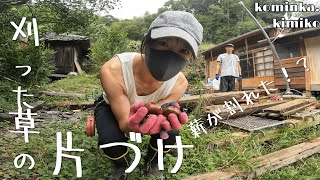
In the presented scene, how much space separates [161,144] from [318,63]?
38.5 feet

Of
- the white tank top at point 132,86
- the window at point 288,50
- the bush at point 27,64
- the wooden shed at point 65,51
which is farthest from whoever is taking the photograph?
the wooden shed at point 65,51

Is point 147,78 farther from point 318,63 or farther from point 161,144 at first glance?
point 318,63

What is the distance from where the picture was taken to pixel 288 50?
13.5 m

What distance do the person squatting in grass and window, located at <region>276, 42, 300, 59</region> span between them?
1185cm

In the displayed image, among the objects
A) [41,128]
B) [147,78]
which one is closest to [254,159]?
[147,78]

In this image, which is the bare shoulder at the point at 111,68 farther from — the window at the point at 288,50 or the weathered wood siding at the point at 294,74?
the window at the point at 288,50

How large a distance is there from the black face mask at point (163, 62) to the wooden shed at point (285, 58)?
11.0 meters

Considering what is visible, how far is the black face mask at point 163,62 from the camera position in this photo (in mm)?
1999

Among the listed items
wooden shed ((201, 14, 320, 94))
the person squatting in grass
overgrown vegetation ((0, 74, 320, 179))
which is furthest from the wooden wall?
the person squatting in grass

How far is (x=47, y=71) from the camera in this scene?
10.5 meters

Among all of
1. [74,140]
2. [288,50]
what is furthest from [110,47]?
[74,140]

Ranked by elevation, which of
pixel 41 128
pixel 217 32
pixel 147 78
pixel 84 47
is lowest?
pixel 41 128

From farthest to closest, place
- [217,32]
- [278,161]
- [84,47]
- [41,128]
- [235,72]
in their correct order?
1. [217,32]
2. [84,47]
3. [235,72]
4. [41,128]
5. [278,161]

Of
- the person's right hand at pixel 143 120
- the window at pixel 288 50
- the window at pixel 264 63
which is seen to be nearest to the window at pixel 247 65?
the window at pixel 264 63
